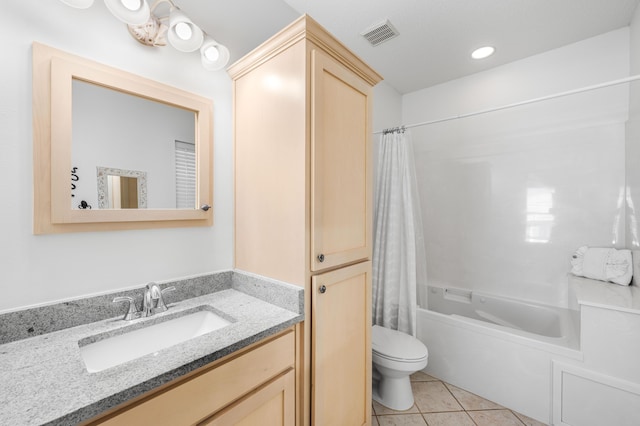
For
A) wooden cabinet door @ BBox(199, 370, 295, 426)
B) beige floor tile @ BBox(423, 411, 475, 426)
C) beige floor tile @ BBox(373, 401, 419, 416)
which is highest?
wooden cabinet door @ BBox(199, 370, 295, 426)

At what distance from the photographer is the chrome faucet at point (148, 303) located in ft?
3.40

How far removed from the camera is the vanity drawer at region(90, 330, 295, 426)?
0.66 metres

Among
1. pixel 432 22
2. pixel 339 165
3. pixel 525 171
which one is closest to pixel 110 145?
pixel 339 165

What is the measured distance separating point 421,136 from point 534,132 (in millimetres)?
950

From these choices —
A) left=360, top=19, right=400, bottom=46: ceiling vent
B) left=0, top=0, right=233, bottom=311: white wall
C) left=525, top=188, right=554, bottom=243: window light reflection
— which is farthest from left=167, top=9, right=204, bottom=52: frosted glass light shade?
left=525, top=188, right=554, bottom=243: window light reflection

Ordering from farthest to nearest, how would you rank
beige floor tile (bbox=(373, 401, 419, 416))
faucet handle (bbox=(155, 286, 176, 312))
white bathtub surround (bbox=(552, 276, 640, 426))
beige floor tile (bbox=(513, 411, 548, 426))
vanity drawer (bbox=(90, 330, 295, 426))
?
beige floor tile (bbox=(373, 401, 419, 416)), beige floor tile (bbox=(513, 411, 548, 426)), white bathtub surround (bbox=(552, 276, 640, 426)), faucet handle (bbox=(155, 286, 176, 312)), vanity drawer (bbox=(90, 330, 295, 426))

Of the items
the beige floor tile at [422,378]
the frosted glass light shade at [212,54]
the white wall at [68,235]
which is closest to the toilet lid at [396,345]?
the beige floor tile at [422,378]

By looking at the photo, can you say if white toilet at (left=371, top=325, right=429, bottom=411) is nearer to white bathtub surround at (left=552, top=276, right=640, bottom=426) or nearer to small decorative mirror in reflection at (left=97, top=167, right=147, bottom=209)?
white bathtub surround at (left=552, top=276, right=640, bottom=426)

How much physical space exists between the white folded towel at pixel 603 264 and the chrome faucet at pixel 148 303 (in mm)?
2723

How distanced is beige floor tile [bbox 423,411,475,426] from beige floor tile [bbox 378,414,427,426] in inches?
1.8

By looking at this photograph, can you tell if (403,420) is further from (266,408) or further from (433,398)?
(266,408)

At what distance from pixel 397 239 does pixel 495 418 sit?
1.25 meters

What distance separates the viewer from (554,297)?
7.15 ft

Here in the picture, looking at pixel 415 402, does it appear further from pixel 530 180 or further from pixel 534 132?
pixel 534 132
